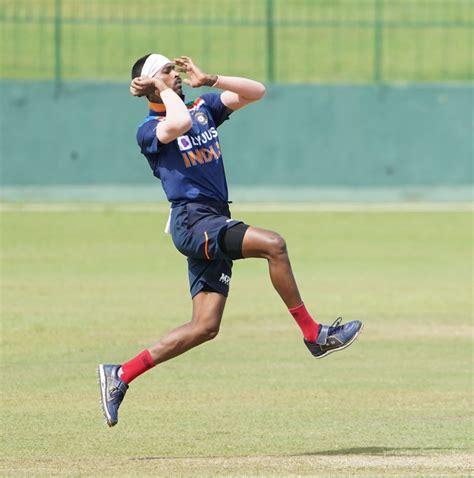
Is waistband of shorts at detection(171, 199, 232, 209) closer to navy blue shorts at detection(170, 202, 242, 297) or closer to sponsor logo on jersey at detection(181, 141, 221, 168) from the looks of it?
navy blue shorts at detection(170, 202, 242, 297)

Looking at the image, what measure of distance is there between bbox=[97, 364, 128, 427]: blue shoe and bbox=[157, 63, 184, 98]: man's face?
1.88 m

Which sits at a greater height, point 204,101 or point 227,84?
point 227,84

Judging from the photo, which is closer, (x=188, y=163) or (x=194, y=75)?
(x=188, y=163)

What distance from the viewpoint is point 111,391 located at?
8.79 m

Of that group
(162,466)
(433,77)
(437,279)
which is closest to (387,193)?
(433,77)

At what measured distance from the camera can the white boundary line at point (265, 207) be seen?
23859 mm

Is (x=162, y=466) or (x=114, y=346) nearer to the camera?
(x=162, y=466)

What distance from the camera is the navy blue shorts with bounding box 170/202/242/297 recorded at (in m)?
8.70

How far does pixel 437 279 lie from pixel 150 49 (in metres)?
15.9

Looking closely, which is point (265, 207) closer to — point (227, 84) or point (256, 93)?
point (256, 93)

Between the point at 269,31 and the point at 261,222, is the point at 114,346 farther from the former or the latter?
the point at 269,31

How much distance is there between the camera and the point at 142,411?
9891 mm

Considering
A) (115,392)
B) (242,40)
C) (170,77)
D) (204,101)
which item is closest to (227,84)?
(204,101)

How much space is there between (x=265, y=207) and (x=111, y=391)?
51.6 ft
